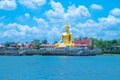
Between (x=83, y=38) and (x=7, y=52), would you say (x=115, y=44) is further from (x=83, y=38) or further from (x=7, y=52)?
(x=7, y=52)
